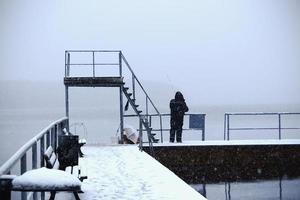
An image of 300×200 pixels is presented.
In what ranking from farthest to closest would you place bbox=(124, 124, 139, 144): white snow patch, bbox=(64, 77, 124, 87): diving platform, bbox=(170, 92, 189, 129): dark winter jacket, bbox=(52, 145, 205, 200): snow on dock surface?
1. bbox=(64, 77, 124, 87): diving platform
2. bbox=(170, 92, 189, 129): dark winter jacket
3. bbox=(124, 124, 139, 144): white snow patch
4. bbox=(52, 145, 205, 200): snow on dock surface

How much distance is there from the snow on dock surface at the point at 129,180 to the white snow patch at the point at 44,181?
282 centimetres

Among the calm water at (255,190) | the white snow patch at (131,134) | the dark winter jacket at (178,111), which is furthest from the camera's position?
the dark winter jacket at (178,111)

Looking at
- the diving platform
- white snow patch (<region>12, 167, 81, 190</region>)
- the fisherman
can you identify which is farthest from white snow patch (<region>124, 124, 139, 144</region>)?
white snow patch (<region>12, 167, 81, 190</region>)

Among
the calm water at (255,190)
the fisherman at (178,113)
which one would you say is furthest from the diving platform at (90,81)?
the calm water at (255,190)

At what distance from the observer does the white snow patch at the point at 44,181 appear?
5738mm

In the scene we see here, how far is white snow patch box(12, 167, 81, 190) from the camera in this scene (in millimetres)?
5738

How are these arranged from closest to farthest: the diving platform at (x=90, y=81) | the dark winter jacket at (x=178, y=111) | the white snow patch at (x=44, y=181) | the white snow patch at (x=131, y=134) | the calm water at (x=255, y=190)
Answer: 1. the white snow patch at (x=44, y=181)
2. the calm water at (x=255, y=190)
3. the white snow patch at (x=131, y=134)
4. the dark winter jacket at (x=178, y=111)
5. the diving platform at (x=90, y=81)

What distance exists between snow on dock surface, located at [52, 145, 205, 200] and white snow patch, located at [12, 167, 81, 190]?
111 inches

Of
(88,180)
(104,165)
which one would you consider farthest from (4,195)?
(104,165)

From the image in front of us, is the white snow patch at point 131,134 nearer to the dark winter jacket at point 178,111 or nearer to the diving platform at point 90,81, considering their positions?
the dark winter jacket at point 178,111

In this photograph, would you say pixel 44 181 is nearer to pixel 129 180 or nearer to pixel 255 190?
pixel 129 180

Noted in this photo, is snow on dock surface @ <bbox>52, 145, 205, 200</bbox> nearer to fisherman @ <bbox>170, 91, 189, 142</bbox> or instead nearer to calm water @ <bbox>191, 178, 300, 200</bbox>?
calm water @ <bbox>191, 178, 300, 200</bbox>

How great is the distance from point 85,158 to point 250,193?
4870 millimetres

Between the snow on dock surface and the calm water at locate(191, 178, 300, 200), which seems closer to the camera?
the snow on dock surface
